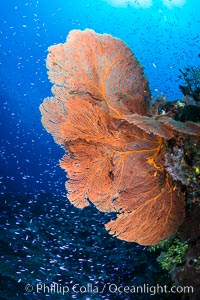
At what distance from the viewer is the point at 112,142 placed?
5.02 m

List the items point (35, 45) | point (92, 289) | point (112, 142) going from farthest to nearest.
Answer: point (35, 45) → point (92, 289) → point (112, 142)

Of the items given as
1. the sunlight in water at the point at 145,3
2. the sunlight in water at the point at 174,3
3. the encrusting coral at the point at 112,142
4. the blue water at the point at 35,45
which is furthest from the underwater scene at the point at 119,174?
the sunlight in water at the point at 174,3

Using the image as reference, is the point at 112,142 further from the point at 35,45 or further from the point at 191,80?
the point at 35,45

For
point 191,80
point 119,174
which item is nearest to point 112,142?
point 119,174

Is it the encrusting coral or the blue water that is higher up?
the blue water

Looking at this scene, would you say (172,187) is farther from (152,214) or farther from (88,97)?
(88,97)

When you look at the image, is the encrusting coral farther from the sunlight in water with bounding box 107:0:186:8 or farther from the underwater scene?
the sunlight in water with bounding box 107:0:186:8

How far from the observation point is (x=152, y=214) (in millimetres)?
4797

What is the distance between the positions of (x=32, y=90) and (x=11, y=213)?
51.5 metres

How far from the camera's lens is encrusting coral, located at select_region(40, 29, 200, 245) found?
4.83 meters

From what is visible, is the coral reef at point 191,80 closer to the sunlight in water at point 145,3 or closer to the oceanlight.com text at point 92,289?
the oceanlight.com text at point 92,289

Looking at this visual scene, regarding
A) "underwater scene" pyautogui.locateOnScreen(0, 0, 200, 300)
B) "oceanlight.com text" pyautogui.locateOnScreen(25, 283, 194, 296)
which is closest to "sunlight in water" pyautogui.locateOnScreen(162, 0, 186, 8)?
"underwater scene" pyautogui.locateOnScreen(0, 0, 200, 300)

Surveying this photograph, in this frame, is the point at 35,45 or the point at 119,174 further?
the point at 35,45

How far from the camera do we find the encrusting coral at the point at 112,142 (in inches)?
190
